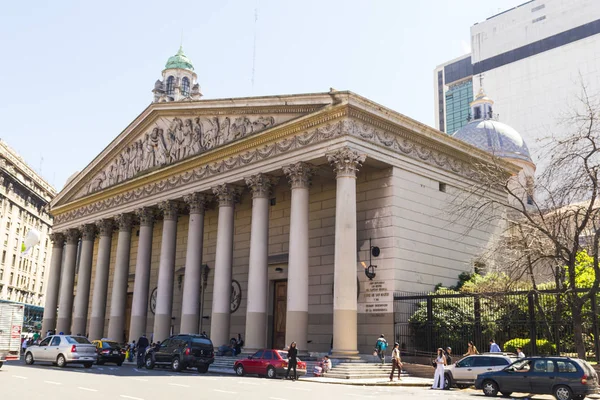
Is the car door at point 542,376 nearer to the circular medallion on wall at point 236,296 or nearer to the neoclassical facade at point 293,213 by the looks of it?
the neoclassical facade at point 293,213

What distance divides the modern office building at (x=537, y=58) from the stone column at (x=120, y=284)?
220ft

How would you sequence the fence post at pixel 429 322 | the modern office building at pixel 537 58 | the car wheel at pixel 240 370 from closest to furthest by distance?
the car wheel at pixel 240 370, the fence post at pixel 429 322, the modern office building at pixel 537 58

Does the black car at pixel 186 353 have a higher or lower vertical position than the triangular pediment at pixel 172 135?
lower

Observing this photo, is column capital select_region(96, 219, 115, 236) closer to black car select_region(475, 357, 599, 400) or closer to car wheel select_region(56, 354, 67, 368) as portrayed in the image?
car wheel select_region(56, 354, 67, 368)

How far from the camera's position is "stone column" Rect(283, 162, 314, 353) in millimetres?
26609

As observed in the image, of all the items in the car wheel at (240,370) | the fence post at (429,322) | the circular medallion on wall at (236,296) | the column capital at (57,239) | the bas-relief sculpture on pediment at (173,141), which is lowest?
the car wheel at (240,370)

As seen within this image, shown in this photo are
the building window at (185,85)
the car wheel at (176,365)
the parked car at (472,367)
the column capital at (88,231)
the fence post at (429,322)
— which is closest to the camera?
the parked car at (472,367)

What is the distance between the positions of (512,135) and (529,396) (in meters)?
46.2

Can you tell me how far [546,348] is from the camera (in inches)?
933

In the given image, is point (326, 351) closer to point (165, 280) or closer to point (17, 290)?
point (165, 280)

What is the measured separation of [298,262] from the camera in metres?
27.3

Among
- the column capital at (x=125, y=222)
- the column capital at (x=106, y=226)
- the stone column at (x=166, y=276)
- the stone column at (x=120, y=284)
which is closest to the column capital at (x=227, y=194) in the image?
the stone column at (x=166, y=276)

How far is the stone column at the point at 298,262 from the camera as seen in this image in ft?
87.3

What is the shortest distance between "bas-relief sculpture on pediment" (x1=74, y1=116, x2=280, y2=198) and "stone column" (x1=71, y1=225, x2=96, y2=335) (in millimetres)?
3286
